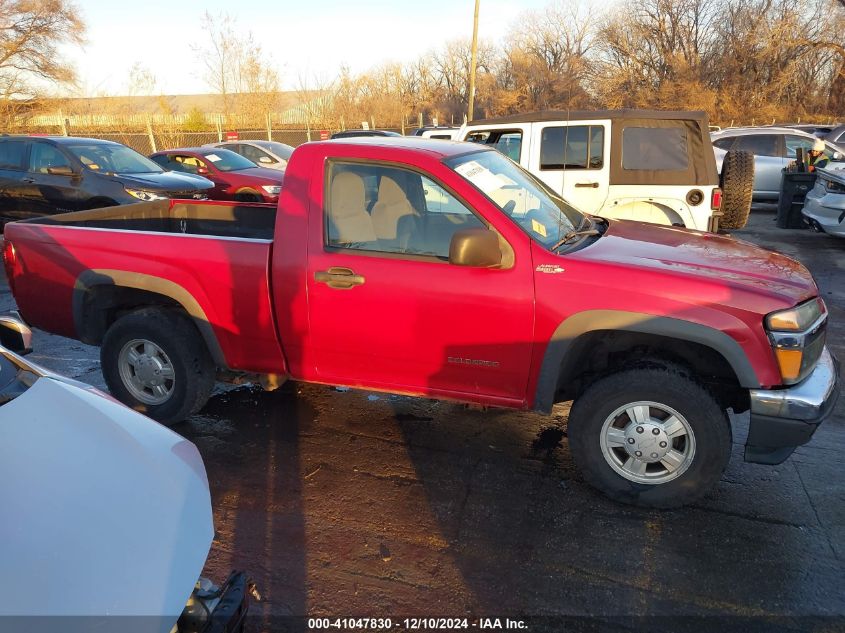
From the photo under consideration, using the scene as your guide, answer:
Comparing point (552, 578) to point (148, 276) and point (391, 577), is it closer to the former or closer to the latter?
point (391, 577)

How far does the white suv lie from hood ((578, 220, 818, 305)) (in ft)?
11.9

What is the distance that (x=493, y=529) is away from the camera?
3332mm

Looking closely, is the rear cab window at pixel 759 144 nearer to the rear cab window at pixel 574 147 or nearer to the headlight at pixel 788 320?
the rear cab window at pixel 574 147

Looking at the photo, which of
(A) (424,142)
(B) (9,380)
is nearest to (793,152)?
(A) (424,142)

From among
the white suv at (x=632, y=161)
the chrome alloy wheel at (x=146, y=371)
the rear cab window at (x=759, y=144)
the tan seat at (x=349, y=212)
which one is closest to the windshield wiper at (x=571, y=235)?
the tan seat at (x=349, y=212)

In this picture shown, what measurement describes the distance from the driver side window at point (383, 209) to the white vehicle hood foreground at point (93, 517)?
193 centimetres

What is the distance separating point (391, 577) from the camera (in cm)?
300

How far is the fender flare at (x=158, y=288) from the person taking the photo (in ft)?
13.6

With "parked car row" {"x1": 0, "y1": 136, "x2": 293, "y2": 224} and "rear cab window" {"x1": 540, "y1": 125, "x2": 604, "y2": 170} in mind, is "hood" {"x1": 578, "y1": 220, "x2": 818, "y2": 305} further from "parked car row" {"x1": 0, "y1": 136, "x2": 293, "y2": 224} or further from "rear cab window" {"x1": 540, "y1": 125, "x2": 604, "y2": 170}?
"parked car row" {"x1": 0, "y1": 136, "x2": 293, "y2": 224}

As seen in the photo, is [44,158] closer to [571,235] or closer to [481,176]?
[481,176]

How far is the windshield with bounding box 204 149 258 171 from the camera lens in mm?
12867

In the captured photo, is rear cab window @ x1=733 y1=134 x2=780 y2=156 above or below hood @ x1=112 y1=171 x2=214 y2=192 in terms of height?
above

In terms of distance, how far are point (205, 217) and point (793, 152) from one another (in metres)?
12.9

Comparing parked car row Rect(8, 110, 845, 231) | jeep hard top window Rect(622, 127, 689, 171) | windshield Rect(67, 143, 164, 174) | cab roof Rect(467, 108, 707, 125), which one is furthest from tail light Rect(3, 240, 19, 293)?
jeep hard top window Rect(622, 127, 689, 171)
